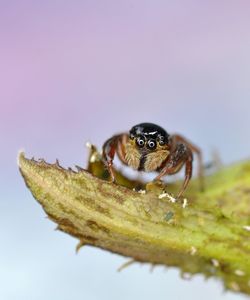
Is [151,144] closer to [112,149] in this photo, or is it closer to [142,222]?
[112,149]

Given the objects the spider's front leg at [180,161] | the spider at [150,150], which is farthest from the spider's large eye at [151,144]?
the spider's front leg at [180,161]

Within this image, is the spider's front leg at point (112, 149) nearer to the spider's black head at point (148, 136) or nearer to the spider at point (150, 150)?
the spider at point (150, 150)

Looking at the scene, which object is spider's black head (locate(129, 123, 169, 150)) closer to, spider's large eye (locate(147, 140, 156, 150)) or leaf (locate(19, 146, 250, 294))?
spider's large eye (locate(147, 140, 156, 150))

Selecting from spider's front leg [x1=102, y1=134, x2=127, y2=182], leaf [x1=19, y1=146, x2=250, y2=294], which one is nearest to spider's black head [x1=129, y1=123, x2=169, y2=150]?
spider's front leg [x1=102, y1=134, x2=127, y2=182]

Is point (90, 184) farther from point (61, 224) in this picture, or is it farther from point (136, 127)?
point (136, 127)

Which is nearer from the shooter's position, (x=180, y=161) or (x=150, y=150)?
(x=180, y=161)

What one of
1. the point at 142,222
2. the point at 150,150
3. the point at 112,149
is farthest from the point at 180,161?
the point at 142,222
